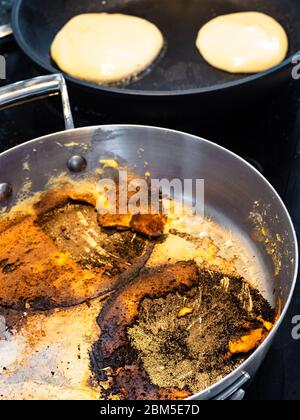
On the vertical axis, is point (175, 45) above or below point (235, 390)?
above

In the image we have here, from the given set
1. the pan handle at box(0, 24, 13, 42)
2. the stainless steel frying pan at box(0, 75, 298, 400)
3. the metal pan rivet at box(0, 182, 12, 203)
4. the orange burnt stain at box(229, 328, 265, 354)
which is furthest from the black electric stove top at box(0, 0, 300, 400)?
the orange burnt stain at box(229, 328, 265, 354)

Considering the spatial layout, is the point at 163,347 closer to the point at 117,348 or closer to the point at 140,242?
the point at 117,348

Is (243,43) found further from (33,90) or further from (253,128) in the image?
(33,90)

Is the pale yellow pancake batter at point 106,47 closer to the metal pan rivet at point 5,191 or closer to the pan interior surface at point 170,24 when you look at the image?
the pan interior surface at point 170,24

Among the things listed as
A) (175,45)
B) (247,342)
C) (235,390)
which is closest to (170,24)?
(175,45)

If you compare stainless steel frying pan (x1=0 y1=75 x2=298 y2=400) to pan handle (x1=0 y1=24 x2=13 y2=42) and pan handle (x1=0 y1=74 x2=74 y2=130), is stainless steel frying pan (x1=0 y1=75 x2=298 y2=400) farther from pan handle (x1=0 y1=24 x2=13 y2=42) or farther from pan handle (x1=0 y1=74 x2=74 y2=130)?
pan handle (x1=0 y1=24 x2=13 y2=42)

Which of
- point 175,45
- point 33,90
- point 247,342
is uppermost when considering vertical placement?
point 33,90
